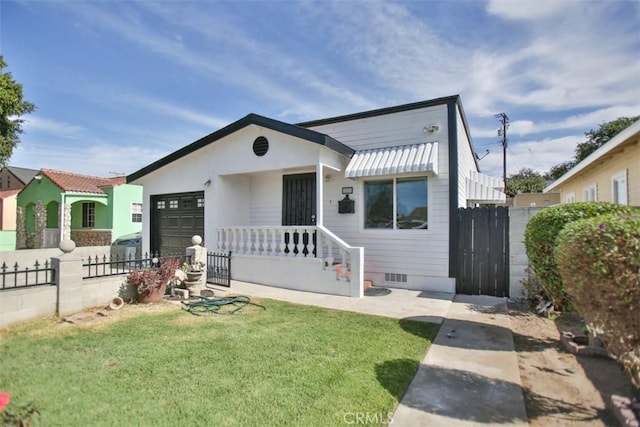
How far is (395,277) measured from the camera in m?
9.86

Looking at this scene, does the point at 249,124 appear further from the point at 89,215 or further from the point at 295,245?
the point at 89,215

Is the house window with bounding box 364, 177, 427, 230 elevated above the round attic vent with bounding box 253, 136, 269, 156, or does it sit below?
below

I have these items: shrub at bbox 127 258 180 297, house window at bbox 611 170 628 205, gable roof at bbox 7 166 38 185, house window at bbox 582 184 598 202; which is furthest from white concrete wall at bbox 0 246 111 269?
gable roof at bbox 7 166 38 185

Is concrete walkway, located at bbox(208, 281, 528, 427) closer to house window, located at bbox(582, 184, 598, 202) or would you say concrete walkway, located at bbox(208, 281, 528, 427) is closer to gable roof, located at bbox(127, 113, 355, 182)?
gable roof, located at bbox(127, 113, 355, 182)

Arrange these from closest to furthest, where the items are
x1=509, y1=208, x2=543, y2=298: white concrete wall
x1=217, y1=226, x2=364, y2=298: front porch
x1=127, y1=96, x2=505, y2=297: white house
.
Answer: x1=509, y1=208, x2=543, y2=298: white concrete wall < x1=217, y1=226, x2=364, y2=298: front porch < x1=127, y1=96, x2=505, y2=297: white house

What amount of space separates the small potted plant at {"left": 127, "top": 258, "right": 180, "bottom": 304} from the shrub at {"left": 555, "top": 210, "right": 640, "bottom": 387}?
814cm

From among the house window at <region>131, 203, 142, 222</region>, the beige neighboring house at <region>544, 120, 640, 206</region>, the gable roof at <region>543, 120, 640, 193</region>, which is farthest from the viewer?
the house window at <region>131, 203, 142, 222</region>

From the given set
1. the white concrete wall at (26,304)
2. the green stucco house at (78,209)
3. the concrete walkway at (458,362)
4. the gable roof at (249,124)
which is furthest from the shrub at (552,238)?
the green stucco house at (78,209)

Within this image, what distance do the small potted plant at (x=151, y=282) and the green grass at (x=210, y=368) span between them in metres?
1.06

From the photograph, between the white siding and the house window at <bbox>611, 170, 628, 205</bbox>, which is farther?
the white siding

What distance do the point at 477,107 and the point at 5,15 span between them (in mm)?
14745

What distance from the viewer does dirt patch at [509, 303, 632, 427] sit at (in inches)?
128

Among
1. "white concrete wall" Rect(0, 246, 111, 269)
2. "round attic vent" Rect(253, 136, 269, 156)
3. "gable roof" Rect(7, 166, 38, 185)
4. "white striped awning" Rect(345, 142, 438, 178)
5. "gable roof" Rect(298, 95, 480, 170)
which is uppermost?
"gable roof" Rect(7, 166, 38, 185)

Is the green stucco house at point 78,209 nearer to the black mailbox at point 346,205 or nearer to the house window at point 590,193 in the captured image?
the black mailbox at point 346,205
